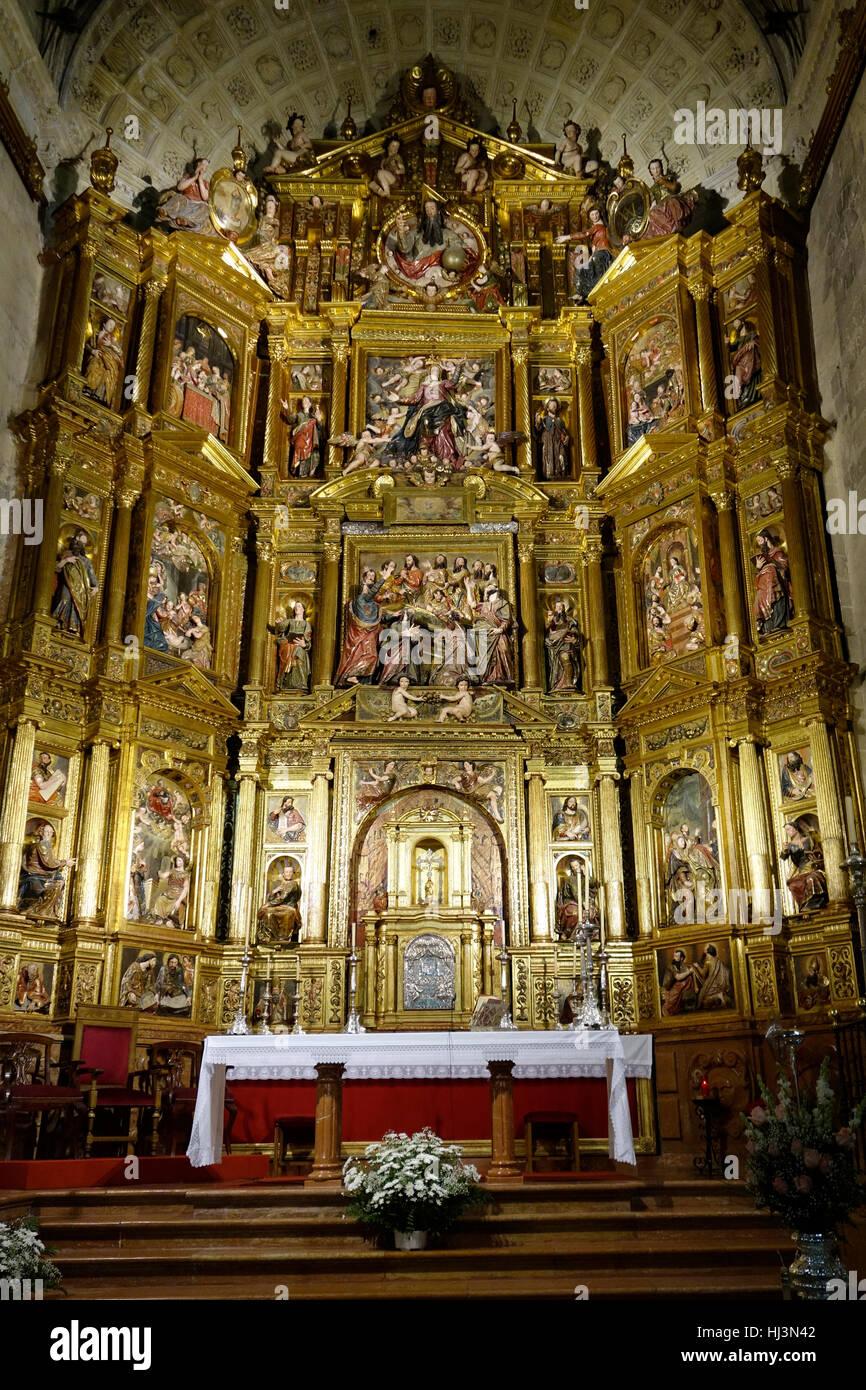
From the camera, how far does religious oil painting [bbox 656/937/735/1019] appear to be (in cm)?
1387

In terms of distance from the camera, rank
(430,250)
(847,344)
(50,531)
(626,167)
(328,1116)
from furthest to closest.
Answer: (430,250) < (626,167) < (847,344) < (50,531) < (328,1116)

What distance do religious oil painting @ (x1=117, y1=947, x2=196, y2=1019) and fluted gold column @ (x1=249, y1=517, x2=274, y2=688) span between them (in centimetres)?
414

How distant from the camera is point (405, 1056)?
11.5m

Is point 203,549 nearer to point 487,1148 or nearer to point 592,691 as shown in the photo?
point 592,691

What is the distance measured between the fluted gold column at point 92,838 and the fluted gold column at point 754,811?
7889mm

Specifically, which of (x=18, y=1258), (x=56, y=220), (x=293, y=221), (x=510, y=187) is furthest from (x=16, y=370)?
(x=18, y=1258)

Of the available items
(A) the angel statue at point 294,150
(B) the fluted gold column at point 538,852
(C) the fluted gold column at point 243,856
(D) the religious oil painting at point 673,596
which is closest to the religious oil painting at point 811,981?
(B) the fluted gold column at point 538,852

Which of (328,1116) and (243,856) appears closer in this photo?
(328,1116)

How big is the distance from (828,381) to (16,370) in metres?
11.0

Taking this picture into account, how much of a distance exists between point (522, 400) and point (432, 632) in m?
4.25

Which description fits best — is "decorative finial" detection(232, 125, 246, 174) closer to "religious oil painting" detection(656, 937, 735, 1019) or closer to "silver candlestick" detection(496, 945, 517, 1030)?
"silver candlestick" detection(496, 945, 517, 1030)

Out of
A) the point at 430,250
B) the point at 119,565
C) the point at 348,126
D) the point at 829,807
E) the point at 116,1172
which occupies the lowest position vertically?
the point at 116,1172

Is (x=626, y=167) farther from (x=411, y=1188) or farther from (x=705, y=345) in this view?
(x=411, y=1188)

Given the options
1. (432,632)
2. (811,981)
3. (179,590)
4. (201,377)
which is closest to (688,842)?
(811,981)
